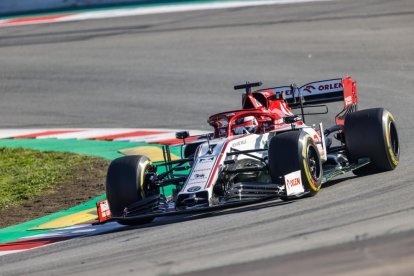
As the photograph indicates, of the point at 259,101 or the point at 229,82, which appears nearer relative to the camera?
the point at 259,101

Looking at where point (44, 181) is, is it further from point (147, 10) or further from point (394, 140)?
point (147, 10)

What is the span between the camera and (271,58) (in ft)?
Result: 70.6

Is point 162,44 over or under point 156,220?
over

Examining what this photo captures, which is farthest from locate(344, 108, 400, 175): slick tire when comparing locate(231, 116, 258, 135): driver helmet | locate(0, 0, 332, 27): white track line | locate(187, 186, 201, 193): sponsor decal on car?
locate(0, 0, 332, 27): white track line

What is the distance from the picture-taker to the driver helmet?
1158 cm

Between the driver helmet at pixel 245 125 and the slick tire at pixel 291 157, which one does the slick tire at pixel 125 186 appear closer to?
the driver helmet at pixel 245 125

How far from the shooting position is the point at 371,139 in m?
11.7

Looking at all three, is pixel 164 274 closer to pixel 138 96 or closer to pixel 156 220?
pixel 156 220

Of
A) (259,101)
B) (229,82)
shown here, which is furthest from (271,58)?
(259,101)

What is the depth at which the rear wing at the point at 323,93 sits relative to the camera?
13078 millimetres

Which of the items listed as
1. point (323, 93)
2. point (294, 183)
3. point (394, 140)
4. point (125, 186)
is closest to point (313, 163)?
point (294, 183)

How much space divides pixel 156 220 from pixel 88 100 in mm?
9468

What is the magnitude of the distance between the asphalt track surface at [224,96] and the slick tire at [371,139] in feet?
0.74

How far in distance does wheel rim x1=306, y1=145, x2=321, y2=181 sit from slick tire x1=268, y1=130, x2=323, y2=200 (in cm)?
8
